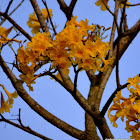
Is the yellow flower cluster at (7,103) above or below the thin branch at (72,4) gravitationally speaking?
below

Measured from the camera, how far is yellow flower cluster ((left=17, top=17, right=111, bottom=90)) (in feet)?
4.65

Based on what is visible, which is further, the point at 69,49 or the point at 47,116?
the point at 47,116

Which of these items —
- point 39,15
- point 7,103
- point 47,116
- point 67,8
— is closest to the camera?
point 47,116

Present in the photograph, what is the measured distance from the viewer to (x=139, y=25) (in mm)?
2855

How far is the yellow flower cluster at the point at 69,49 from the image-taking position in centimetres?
142

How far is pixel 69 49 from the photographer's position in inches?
57.7

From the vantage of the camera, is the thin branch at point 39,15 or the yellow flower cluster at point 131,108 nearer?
the yellow flower cluster at point 131,108

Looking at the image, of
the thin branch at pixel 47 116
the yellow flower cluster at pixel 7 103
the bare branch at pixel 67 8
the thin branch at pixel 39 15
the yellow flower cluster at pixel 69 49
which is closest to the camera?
the yellow flower cluster at pixel 69 49

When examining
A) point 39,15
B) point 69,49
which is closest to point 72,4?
point 39,15

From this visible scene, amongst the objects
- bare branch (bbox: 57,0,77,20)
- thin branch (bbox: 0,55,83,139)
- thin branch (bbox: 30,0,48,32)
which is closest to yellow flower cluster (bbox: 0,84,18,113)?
thin branch (bbox: 0,55,83,139)

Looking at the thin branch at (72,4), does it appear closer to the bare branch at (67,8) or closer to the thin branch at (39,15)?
the bare branch at (67,8)

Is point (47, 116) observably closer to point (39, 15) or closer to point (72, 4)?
point (39, 15)

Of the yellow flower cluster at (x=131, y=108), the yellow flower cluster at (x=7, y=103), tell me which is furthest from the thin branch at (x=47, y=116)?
the yellow flower cluster at (x=131, y=108)

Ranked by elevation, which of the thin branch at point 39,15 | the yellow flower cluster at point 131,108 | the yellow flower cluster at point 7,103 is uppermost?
the thin branch at point 39,15
